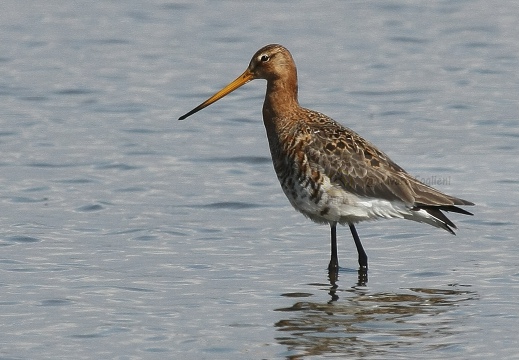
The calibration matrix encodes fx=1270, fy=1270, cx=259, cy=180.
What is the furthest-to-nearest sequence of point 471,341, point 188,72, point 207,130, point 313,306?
point 188,72 → point 207,130 → point 313,306 → point 471,341

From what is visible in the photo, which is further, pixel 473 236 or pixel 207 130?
pixel 207 130

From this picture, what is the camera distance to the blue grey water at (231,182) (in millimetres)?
9008

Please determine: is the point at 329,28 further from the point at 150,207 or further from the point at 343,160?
the point at 343,160

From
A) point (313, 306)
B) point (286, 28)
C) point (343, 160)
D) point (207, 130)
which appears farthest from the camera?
Result: point (286, 28)

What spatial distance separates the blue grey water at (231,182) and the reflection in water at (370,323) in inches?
1.0

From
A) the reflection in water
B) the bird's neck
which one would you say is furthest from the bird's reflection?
the bird's neck

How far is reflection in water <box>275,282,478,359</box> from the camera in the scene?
8.56 metres

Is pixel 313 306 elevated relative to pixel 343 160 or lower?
lower

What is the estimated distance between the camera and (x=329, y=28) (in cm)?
2091

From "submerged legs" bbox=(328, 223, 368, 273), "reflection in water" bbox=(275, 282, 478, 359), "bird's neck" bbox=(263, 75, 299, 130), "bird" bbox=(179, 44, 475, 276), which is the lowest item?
"reflection in water" bbox=(275, 282, 478, 359)

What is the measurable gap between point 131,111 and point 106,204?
4.21 meters

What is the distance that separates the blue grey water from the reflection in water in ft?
0.08

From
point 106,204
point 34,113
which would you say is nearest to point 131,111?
point 34,113

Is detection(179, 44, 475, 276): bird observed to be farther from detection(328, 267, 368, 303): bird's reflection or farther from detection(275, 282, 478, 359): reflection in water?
detection(275, 282, 478, 359): reflection in water
